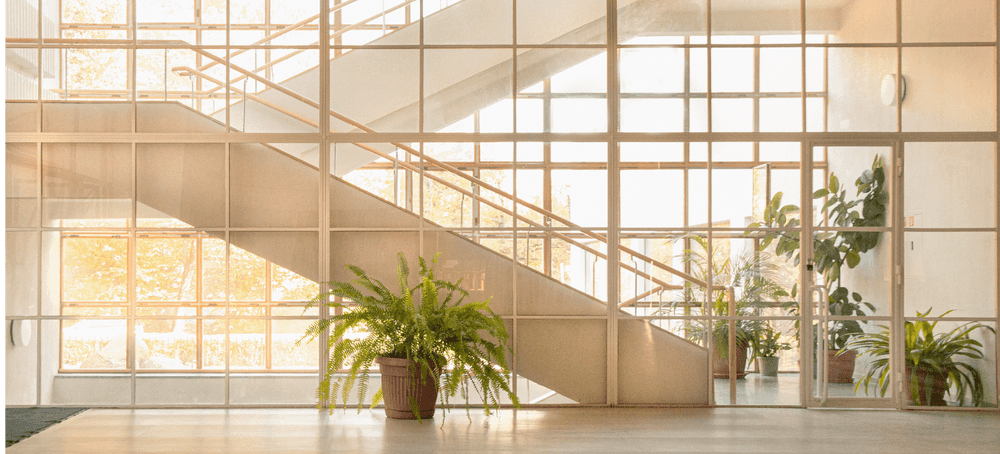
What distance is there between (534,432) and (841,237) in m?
3.03

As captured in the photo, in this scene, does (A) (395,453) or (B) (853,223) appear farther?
(B) (853,223)

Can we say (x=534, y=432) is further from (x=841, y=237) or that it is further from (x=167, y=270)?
(x=167, y=270)

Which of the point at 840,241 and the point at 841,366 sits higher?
the point at 840,241

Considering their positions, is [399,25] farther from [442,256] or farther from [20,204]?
[20,204]

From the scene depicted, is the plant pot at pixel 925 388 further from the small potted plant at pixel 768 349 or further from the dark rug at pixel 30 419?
the dark rug at pixel 30 419

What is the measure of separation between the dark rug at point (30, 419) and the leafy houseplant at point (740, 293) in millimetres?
4774

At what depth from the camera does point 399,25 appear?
19.2ft

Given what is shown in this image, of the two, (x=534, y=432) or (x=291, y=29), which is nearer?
(x=534, y=432)

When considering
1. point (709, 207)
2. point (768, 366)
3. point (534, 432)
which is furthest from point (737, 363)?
point (534, 432)

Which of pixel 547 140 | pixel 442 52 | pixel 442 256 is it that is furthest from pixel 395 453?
pixel 442 52

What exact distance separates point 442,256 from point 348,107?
1423 mm

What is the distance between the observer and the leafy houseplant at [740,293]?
18.9 feet

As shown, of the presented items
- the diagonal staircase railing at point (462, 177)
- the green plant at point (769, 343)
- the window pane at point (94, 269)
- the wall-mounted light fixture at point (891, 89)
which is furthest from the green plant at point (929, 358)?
the window pane at point (94, 269)

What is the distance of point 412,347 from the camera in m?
5.06
